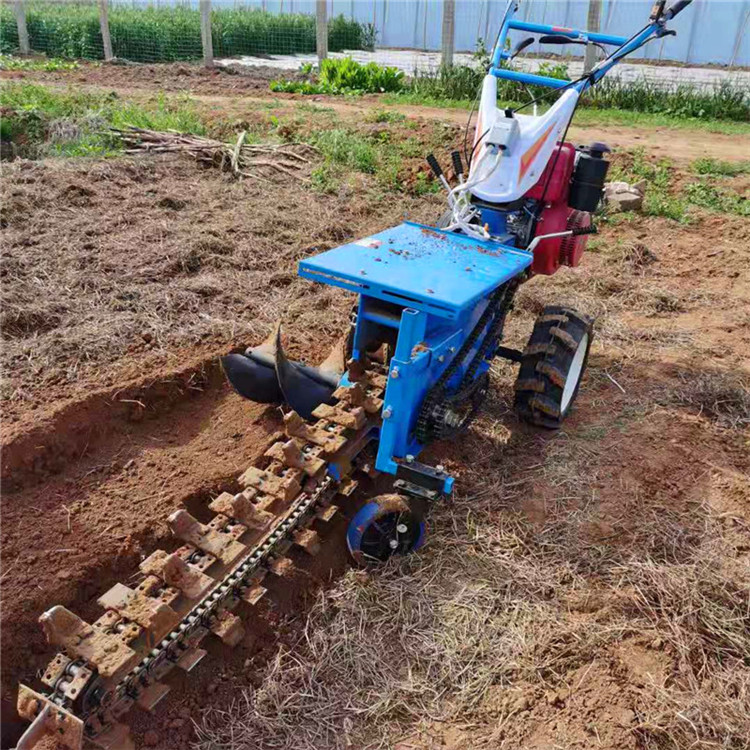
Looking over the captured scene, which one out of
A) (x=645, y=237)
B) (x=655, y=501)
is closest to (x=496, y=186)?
(x=655, y=501)

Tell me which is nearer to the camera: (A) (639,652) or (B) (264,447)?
(A) (639,652)

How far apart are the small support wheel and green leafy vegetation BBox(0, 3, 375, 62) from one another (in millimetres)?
22089

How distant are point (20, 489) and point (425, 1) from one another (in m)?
26.1

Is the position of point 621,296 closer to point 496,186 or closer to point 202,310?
point 496,186

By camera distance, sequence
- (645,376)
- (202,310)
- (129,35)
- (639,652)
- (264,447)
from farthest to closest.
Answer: (129,35), (202,310), (645,376), (264,447), (639,652)

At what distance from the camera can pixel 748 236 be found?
24.3ft

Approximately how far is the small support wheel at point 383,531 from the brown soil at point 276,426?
0.52 feet

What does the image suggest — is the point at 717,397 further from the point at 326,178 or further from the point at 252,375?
the point at 326,178

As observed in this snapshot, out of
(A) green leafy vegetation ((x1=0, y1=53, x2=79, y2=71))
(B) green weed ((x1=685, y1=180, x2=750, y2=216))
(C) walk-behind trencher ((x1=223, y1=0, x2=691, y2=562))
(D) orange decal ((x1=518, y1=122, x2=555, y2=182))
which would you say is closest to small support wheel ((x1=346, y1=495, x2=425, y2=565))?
(C) walk-behind trencher ((x1=223, y1=0, x2=691, y2=562))

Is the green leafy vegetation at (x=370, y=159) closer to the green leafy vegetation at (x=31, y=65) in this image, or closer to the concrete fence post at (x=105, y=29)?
the green leafy vegetation at (x=31, y=65)

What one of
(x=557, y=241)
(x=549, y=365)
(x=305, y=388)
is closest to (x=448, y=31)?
(x=557, y=241)

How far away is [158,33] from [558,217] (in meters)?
21.4

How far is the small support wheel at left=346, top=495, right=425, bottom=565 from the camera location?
312 cm

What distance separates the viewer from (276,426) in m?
4.16
